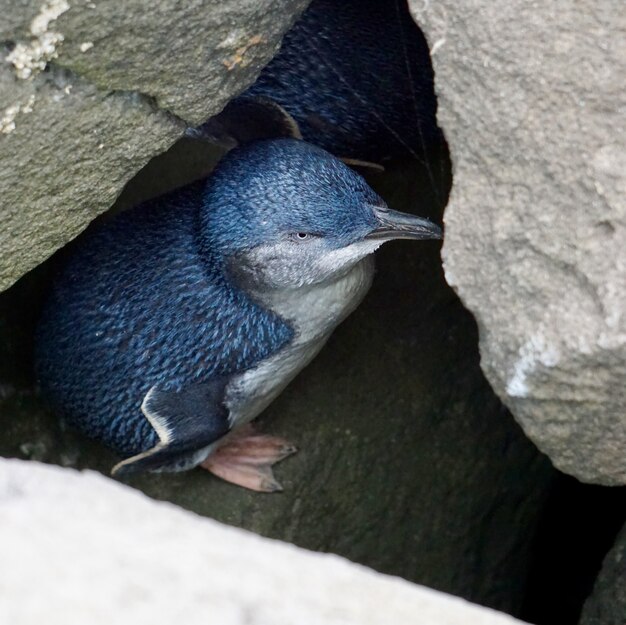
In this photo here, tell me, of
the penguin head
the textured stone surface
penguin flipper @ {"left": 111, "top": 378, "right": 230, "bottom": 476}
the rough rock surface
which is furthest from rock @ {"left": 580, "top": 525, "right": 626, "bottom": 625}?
the rough rock surface

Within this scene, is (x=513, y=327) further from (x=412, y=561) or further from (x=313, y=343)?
(x=412, y=561)

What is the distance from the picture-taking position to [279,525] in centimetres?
295

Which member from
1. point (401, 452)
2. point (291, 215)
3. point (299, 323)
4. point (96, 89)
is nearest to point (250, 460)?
point (401, 452)

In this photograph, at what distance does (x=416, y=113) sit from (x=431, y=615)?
1.89m

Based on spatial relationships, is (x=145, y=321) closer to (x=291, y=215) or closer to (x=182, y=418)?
(x=182, y=418)

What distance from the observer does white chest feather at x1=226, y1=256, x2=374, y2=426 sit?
8.50ft

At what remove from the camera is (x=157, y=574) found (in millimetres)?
1073

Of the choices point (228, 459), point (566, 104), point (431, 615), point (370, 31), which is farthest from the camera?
point (228, 459)

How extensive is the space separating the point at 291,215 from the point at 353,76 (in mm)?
547

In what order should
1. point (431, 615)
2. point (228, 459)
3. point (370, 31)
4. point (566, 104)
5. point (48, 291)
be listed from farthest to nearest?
point (228, 459), point (48, 291), point (370, 31), point (566, 104), point (431, 615)

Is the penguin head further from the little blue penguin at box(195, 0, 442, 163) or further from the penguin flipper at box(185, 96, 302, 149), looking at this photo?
the little blue penguin at box(195, 0, 442, 163)

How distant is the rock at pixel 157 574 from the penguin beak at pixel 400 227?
133cm

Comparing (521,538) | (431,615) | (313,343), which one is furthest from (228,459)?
(431,615)

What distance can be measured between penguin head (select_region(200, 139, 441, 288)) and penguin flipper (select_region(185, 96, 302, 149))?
22cm
